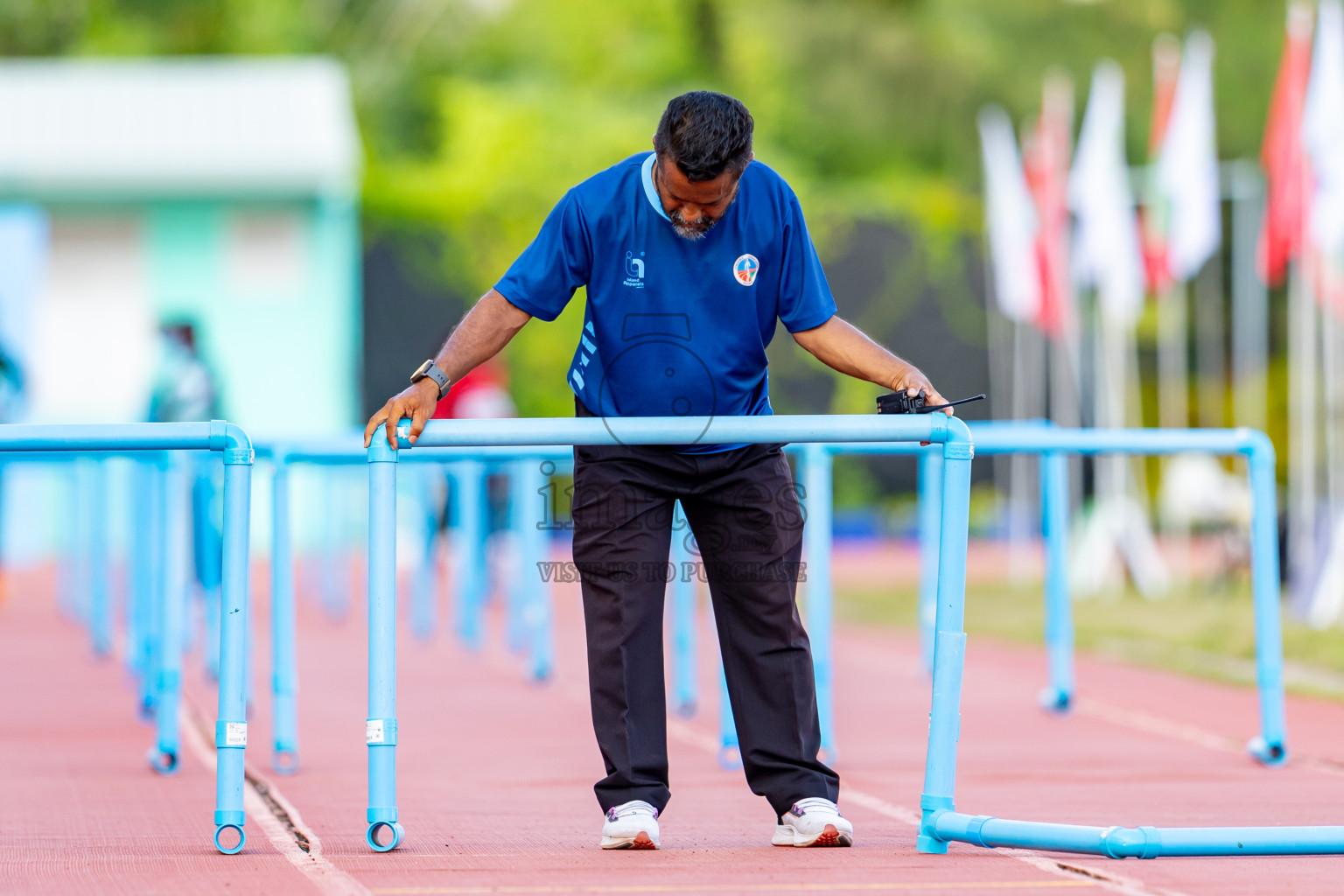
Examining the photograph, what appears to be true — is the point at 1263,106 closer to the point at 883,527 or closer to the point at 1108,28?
the point at 1108,28

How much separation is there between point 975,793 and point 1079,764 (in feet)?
2.88

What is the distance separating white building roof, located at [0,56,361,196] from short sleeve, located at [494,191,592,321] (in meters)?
17.1

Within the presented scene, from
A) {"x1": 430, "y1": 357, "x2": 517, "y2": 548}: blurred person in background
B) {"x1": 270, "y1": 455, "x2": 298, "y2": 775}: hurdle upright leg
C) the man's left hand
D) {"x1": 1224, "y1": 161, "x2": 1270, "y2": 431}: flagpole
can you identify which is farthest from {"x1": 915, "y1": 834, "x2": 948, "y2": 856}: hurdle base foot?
{"x1": 1224, "y1": 161, "x2": 1270, "y2": 431}: flagpole

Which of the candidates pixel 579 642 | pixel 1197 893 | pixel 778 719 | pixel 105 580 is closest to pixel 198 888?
pixel 778 719

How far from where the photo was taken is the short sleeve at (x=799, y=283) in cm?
434

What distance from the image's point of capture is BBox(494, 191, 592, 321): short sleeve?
Answer: 168 inches

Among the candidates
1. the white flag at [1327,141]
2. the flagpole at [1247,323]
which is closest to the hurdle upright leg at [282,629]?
the white flag at [1327,141]

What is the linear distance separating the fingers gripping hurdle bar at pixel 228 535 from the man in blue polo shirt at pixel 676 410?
0.35 meters

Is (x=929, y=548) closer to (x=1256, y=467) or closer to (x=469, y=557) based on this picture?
(x=469, y=557)

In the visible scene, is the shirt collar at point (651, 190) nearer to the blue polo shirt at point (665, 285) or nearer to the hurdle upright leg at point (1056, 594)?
the blue polo shirt at point (665, 285)

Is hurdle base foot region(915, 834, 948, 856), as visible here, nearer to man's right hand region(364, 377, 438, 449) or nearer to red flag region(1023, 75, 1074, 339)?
man's right hand region(364, 377, 438, 449)

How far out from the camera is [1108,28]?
2686 cm

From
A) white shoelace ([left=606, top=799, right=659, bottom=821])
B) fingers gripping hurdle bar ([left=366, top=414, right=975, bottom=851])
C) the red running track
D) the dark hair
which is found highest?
the dark hair

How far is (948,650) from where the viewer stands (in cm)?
432
